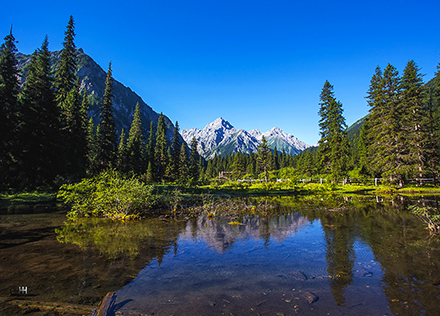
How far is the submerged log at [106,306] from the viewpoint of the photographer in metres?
4.10

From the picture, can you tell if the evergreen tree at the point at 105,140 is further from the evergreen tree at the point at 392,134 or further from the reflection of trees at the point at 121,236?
the evergreen tree at the point at 392,134

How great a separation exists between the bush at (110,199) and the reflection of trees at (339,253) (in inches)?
454

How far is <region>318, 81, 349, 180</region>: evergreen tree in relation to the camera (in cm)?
3834

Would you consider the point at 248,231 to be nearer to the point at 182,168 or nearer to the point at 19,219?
the point at 19,219

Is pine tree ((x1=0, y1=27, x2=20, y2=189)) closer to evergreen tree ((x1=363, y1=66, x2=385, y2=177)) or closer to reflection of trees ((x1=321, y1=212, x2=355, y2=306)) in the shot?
reflection of trees ((x1=321, y1=212, x2=355, y2=306))

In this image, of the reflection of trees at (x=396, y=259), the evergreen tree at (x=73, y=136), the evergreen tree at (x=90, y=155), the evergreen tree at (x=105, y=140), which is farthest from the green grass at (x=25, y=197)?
the reflection of trees at (x=396, y=259)

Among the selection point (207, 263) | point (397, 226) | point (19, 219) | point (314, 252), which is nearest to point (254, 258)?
point (207, 263)

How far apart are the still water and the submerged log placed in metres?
0.17

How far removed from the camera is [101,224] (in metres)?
12.6

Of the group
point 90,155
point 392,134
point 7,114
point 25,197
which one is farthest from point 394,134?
point 90,155

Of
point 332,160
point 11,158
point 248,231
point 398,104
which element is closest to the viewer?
point 248,231

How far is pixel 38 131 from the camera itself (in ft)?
85.1

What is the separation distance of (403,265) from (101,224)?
45.6 ft

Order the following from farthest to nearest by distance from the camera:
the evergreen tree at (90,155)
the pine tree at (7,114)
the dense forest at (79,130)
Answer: the evergreen tree at (90,155) → the dense forest at (79,130) → the pine tree at (7,114)
